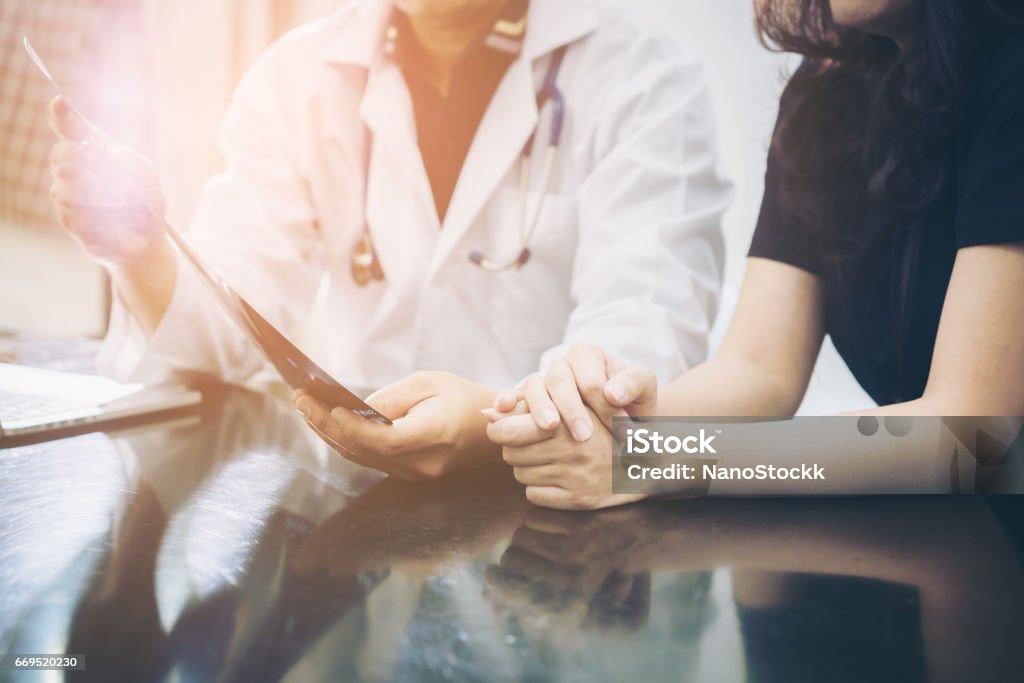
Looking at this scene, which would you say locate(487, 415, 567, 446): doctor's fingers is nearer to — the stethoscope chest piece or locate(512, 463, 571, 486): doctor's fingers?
locate(512, 463, 571, 486): doctor's fingers

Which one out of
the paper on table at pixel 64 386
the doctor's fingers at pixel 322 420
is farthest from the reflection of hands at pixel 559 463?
the paper on table at pixel 64 386

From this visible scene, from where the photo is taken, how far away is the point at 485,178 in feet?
3.04

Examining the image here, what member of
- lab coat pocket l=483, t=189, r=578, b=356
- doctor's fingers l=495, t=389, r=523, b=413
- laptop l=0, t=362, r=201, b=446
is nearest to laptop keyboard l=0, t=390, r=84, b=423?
laptop l=0, t=362, r=201, b=446

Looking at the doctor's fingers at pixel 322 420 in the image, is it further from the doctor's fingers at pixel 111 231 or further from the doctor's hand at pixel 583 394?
the doctor's fingers at pixel 111 231

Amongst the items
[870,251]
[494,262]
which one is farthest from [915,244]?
[494,262]

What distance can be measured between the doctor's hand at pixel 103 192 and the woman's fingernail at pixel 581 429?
1.28 ft

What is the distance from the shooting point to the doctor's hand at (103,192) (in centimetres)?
64

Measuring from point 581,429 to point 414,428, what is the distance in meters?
0.11

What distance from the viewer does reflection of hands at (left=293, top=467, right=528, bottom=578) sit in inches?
14.6

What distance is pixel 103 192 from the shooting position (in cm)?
69

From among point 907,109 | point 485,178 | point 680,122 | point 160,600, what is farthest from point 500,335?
point 160,600

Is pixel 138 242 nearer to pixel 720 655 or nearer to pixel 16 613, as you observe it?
pixel 16 613

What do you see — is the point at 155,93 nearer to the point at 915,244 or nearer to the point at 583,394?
the point at 583,394

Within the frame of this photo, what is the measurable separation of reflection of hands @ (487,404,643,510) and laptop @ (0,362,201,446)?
37 centimetres
